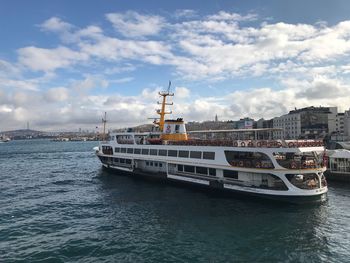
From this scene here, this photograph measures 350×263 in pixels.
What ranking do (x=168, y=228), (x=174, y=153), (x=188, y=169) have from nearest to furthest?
(x=168, y=228)
(x=188, y=169)
(x=174, y=153)

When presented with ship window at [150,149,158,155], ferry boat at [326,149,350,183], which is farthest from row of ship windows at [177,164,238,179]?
ferry boat at [326,149,350,183]

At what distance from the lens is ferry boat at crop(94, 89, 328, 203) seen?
101 feet

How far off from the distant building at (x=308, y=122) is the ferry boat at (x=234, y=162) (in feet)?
391

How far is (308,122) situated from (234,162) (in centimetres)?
15105

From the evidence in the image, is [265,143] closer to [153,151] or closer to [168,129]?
[153,151]

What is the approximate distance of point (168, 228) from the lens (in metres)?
24.5

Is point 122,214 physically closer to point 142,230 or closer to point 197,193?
point 142,230

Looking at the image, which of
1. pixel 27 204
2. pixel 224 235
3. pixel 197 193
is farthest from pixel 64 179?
pixel 224 235

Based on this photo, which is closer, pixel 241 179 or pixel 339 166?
pixel 241 179

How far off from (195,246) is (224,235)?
300cm

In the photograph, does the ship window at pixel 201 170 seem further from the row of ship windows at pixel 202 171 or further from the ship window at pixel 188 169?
the ship window at pixel 188 169

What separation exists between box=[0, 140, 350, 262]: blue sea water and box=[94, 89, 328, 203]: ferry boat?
165 cm

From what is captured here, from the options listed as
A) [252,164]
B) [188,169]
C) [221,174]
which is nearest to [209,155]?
[221,174]

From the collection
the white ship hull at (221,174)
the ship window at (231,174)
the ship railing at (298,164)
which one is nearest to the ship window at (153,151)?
the white ship hull at (221,174)
